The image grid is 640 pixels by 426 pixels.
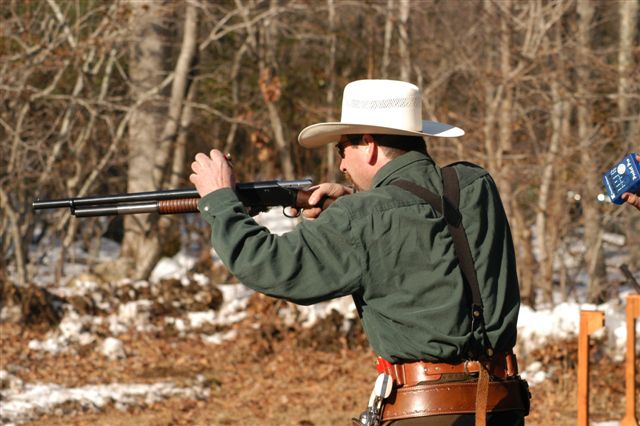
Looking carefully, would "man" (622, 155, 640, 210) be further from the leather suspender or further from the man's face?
the man's face

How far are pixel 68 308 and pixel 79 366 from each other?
1.52 meters

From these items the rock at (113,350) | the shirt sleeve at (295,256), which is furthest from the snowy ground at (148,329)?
the shirt sleeve at (295,256)

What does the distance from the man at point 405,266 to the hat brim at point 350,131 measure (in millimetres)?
15

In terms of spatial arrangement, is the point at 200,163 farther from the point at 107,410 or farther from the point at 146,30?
the point at 146,30

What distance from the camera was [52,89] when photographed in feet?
41.1

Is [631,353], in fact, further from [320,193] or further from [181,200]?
[181,200]

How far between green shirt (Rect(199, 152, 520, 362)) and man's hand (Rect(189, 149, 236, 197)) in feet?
0.21

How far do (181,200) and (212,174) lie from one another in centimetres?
48

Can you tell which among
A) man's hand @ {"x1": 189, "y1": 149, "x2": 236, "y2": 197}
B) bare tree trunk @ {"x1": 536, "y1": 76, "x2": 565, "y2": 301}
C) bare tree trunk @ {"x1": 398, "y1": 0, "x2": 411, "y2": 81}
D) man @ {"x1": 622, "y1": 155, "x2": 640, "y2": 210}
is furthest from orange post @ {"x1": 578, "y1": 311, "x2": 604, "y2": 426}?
bare tree trunk @ {"x1": 398, "y1": 0, "x2": 411, "y2": 81}

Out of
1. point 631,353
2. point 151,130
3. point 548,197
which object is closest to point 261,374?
point 548,197

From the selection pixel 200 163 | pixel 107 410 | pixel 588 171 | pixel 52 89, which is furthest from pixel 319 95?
pixel 200 163

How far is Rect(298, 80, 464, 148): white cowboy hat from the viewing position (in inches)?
161

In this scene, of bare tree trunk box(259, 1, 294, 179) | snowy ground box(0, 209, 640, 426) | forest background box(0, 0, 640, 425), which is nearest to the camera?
snowy ground box(0, 209, 640, 426)

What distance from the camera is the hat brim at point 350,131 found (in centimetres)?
409
